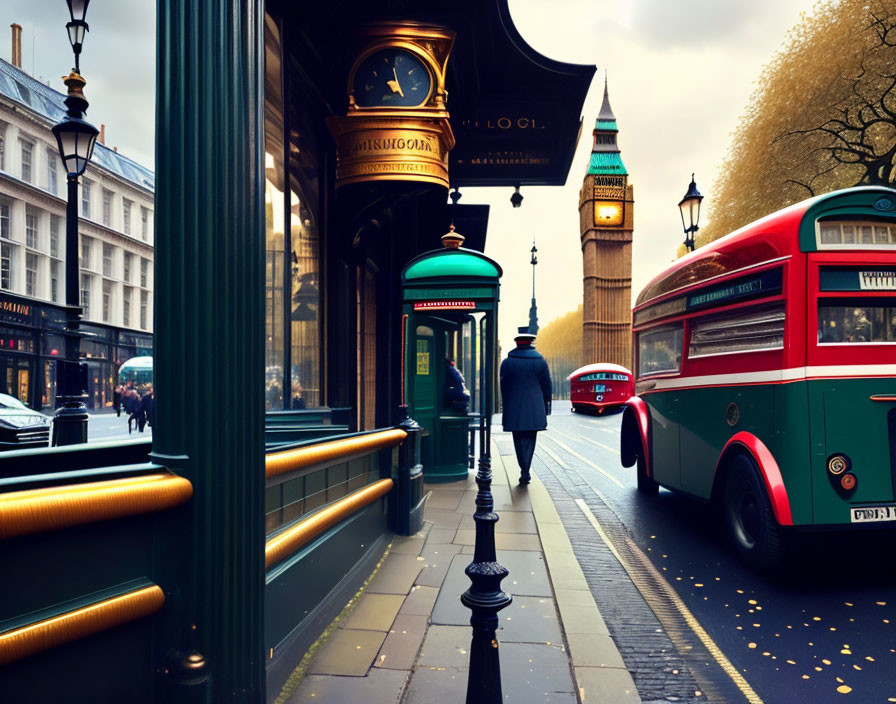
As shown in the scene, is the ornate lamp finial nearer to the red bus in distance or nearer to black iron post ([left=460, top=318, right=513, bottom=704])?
black iron post ([left=460, top=318, right=513, bottom=704])

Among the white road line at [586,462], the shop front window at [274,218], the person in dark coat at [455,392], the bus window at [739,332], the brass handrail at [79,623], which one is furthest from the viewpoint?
the white road line at [586,462]

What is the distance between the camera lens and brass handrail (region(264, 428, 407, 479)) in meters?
3.00

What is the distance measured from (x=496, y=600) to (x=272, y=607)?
1067 millimetres

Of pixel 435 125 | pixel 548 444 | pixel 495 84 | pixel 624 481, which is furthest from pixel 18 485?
pixel 548 444

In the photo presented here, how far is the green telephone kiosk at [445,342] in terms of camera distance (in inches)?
305

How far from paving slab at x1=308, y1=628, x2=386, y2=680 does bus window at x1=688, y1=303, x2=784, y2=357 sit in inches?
147

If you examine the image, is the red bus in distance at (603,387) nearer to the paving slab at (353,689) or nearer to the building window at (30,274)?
the paving slab at (353,689)

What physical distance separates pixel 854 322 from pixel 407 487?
3916 mm

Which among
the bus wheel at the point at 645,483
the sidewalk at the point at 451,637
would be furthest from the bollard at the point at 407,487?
the bus wheel at the point at 645,483

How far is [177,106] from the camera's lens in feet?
7.33

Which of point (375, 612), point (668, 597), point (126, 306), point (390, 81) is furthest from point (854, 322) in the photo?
point (126, 306)

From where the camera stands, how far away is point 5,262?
3357mm

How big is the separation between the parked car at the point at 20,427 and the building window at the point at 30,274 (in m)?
4.23

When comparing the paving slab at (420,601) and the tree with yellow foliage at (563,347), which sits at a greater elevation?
the tree with yellow foliage at (563,347)
